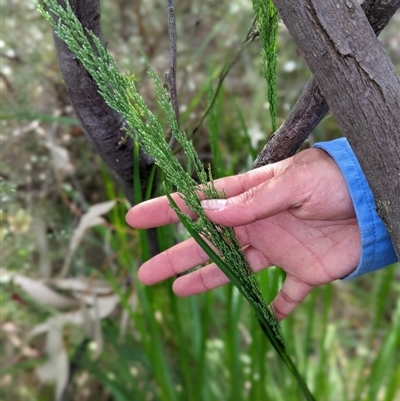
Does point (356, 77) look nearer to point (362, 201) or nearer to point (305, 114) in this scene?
point (305, 114)

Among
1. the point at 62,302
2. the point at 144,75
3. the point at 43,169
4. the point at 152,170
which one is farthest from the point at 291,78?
the point at 152,170

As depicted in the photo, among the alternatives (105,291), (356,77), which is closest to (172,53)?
(356,77)

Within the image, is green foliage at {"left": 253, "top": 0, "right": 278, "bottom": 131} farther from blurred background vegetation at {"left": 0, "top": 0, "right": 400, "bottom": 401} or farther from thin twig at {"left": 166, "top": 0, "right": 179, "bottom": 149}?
blurred background vegetation at {"left": 0, "top": 0, "right": 400, "bottom": 401}

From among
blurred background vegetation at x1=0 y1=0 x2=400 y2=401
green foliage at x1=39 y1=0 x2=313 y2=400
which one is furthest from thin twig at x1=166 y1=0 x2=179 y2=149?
blurred background vegetation at x1=0 y1=0 x2=400 y2=401

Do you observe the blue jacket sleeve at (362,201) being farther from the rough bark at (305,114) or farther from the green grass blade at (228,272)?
the green grass blade at (228,272)

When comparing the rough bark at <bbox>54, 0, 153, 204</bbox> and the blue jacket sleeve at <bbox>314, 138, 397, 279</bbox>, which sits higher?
the rough bark at <bbox>54, 0, 153, 204</bbox>

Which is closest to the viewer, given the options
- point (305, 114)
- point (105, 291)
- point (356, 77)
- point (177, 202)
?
point (356, 77)
